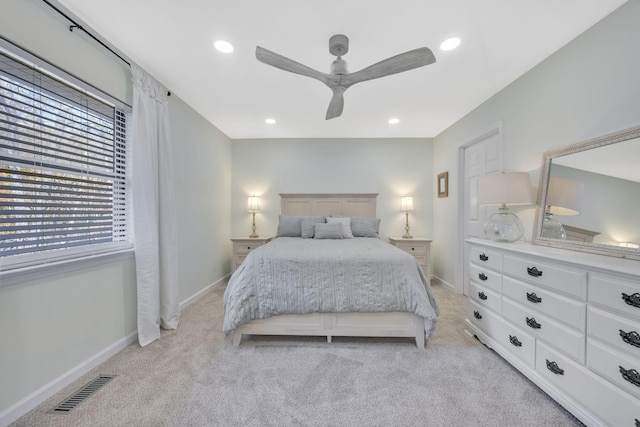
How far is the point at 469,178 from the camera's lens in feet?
11.1

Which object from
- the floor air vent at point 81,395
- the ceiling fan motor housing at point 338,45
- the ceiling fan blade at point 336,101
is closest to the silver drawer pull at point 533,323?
the ceiling fan blade at point 336,101

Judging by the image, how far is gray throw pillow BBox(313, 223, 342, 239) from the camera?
3.45 m

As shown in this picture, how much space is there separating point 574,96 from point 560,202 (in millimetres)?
804

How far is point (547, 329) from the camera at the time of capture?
153 centimetres

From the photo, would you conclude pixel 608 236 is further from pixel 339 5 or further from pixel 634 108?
pixel 339 5

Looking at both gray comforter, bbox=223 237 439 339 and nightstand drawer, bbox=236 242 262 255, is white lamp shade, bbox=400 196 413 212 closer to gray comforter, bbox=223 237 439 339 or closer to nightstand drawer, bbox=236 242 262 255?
gray comforter, bbox=223 237 439 339

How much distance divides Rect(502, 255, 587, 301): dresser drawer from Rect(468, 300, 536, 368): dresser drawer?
0.39m

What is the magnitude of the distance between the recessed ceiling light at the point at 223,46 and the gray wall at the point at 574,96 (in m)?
2.64

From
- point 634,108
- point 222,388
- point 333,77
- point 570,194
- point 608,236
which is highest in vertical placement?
point 333,77

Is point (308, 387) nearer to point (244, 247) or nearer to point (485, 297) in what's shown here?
point (485, 297)

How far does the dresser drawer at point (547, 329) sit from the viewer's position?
1.35 m

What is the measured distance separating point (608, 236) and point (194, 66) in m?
3.37

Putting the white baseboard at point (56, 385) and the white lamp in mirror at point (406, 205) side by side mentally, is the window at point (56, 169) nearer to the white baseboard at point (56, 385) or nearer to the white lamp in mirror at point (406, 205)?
the white baseboard at point (56, 385)

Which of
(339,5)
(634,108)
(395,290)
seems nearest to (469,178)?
(634,108)
